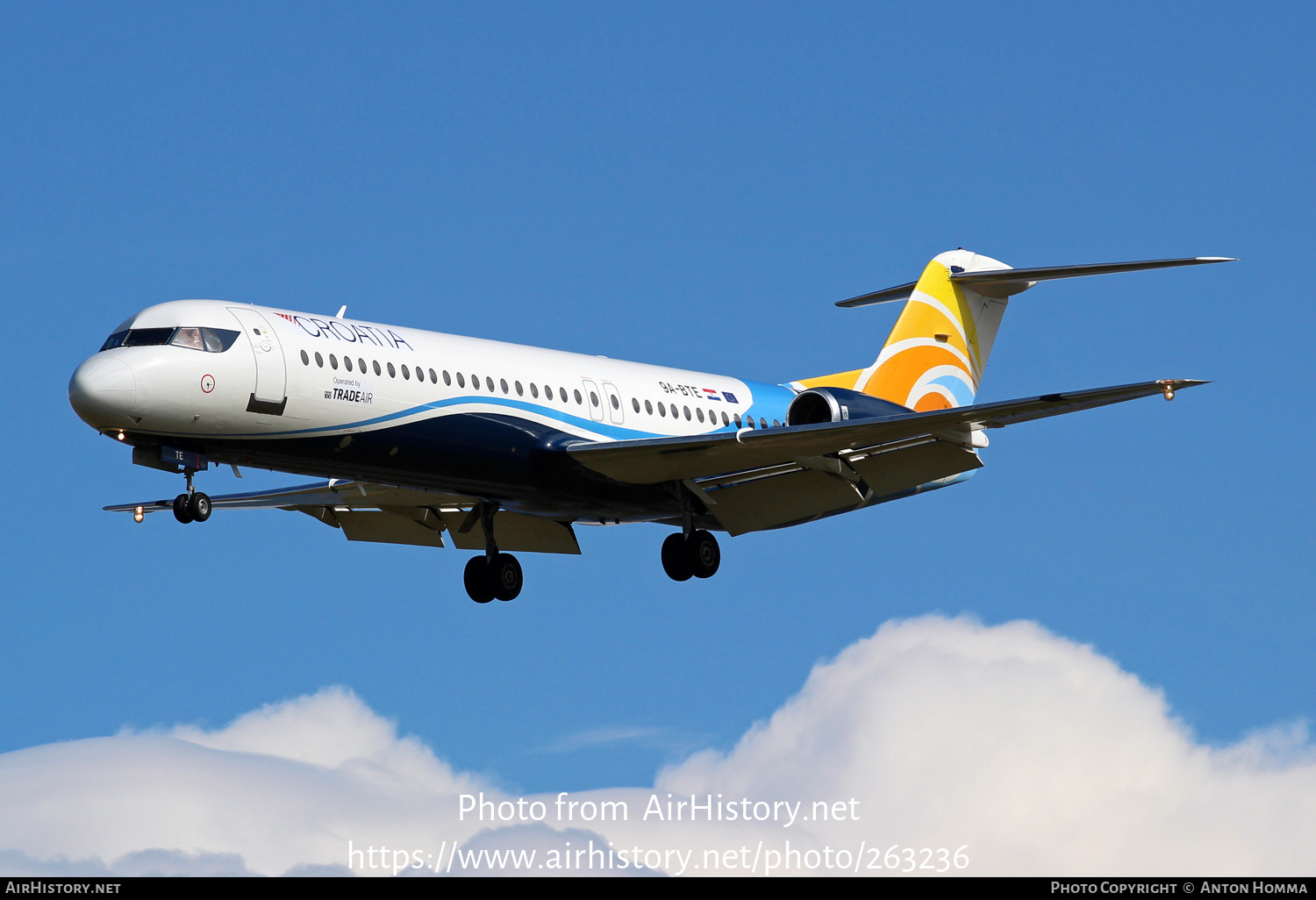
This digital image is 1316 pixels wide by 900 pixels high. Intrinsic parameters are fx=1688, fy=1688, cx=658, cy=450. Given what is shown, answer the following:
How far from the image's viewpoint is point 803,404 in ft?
93.5

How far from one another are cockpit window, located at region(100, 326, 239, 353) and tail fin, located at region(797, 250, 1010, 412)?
12.3m

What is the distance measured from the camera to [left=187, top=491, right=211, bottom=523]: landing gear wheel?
21.3 m

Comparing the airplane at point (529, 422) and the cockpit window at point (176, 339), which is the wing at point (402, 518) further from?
the cockpit window at point (176, 339)

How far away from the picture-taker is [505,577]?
27609mm

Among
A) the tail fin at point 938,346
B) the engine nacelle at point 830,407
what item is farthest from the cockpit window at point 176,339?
the tail fin at point 938,346

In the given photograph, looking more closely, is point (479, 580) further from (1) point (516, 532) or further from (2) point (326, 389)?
(2) point (326, 389)

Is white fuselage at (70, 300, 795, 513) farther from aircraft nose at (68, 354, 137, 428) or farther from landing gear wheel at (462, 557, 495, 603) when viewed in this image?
landing gear wheel at (462, 557, 495, 603)

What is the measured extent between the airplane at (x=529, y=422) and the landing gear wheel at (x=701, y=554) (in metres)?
0.03

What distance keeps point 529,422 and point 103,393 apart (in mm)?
6266

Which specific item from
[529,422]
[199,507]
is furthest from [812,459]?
[199,507]

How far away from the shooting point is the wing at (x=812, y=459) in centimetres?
2398

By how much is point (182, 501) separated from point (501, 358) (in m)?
5.38

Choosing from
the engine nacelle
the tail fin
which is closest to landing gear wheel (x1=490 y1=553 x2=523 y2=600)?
the engine nacelle
